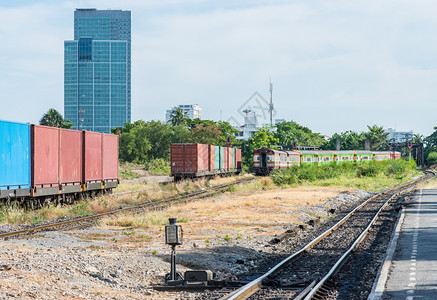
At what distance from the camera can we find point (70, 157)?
2655 cm

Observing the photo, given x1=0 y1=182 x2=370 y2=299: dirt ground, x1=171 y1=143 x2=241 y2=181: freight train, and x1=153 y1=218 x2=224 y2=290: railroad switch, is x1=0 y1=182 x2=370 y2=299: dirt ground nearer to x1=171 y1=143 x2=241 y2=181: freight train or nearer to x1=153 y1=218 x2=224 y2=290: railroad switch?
x1=153 y1=218 x2=224 y2=290: railroad switch

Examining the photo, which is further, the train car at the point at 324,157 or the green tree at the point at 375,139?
the green tree at the point at 375,139

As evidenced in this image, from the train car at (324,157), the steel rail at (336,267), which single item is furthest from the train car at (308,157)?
the steel rail at (336,267)

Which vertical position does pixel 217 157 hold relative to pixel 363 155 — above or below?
below

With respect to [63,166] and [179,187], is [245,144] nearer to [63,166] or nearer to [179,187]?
[179,187]

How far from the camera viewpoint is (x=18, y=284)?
9.08 metres

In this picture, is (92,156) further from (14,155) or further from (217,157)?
(217,157)

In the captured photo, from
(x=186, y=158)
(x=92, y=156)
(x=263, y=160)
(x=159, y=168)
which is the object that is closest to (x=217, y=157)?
(x=263, y=160)

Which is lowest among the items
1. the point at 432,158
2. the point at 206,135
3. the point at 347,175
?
the point at 347,175

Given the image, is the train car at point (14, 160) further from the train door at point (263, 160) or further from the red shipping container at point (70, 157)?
the train door at point (263, 160)

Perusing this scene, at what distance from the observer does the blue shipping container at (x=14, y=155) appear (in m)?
20.9

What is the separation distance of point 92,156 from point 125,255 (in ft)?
54.5

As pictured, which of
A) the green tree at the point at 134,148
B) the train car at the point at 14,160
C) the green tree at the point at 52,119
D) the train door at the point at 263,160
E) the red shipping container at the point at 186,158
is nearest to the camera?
the train car at the point at 14,160

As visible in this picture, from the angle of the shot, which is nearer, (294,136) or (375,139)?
(294,136)
